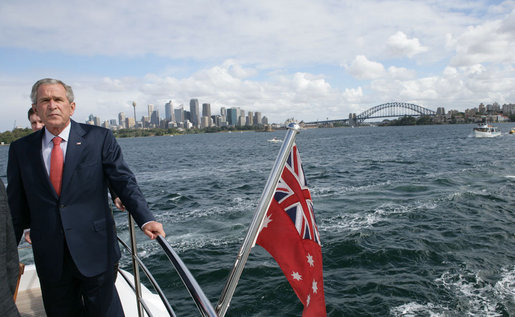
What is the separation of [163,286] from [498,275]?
807 centimetres

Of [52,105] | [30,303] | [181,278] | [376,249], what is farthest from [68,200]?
[376,249]

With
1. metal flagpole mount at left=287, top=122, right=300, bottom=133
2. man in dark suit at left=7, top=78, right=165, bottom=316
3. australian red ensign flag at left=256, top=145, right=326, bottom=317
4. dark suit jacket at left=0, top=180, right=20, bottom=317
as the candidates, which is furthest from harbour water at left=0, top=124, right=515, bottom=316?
dark suit jacket at left=0, top=180, right=20, bottom=317

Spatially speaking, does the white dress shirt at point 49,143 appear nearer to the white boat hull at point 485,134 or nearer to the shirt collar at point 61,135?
the shirt collar at point 61,135

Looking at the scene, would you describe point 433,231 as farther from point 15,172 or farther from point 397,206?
point 15,172

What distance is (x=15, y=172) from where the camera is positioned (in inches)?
91.5

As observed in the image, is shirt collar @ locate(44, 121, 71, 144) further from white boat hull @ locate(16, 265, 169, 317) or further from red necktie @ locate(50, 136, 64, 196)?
white boat hull @ locate(16, 265, 169, 317)

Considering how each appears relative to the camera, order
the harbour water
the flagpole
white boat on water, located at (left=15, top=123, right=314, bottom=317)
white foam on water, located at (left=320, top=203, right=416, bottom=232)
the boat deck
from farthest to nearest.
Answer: white foam on water, located at (left=320, top=203, right=416, bottom=232), the harbour water, the boat deck, the flagpole, white boat on water, located at (left=15, top=123, right=314, bottom=317)

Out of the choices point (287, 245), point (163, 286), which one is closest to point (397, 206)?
point (163, 286)

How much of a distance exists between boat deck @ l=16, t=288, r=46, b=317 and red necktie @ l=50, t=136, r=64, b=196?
2007 mm

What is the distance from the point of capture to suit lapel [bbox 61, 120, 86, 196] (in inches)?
90.9

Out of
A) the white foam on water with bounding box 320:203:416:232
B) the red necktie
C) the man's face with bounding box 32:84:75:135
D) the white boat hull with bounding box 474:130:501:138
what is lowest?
the white foam on water with bounding box 320:203:416:232

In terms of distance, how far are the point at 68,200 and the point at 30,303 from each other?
2158 millimetres

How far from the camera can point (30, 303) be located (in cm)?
366

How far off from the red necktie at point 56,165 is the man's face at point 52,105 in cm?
13
